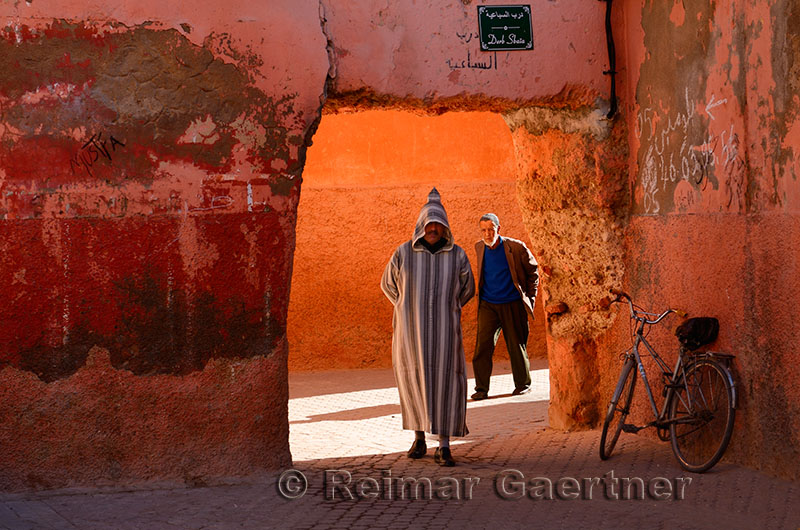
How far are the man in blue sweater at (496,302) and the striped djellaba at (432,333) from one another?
306 cm

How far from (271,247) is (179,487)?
1.46m

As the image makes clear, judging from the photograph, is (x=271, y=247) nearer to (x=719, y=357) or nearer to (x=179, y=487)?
(x=179, y=487)

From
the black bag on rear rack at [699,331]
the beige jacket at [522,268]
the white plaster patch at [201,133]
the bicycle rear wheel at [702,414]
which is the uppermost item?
the white plaster patch at [201,133]

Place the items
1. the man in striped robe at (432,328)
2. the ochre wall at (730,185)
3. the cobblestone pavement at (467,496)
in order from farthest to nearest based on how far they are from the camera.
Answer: the man in striped robe at (432,328) < the ochre wall at (730,185) < the cobblestone pavement at (467,496)

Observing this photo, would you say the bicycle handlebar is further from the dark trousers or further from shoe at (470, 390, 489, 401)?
shoe at (470, 390, 489, 401)

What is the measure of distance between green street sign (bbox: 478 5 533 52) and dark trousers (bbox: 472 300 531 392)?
139 inches

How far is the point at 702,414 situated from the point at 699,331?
0.47 metres

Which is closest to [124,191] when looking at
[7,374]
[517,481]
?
[7,374]

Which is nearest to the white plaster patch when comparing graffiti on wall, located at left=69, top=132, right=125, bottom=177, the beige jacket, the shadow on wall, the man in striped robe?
graffiti on wall, located at left=69, top=132, right=125, bottom=177

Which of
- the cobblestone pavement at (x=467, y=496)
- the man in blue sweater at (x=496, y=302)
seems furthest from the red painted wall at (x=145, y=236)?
the man in blue sweater at (x=496, y=302)

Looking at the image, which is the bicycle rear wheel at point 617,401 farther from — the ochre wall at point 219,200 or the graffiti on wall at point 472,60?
the graffiti on wall at point 472,60

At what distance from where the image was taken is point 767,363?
18.5 feet

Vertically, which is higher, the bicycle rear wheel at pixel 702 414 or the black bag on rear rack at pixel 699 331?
the black bag on rear rack at pixel 699 331

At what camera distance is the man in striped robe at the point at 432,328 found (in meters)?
6.70
